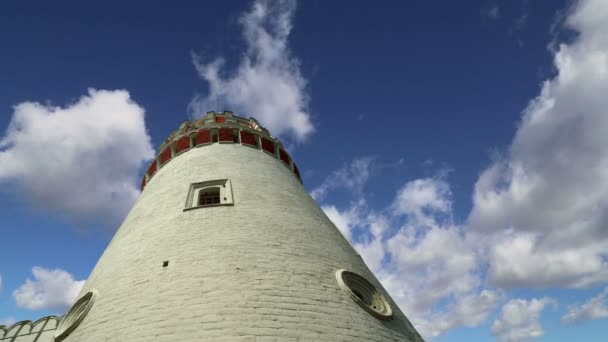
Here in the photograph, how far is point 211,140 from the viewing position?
46.7 feet

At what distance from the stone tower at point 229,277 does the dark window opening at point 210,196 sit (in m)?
0.04

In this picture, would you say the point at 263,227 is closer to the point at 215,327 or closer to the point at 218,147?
the point at 215,327

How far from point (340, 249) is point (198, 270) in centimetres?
376

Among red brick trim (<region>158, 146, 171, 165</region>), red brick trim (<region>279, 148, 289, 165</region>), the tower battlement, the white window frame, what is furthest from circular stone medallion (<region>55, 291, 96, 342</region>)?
red brick trim (<region>279, 148, 289, 165</region>)

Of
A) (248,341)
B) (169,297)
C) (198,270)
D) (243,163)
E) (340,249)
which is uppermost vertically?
(243,163)

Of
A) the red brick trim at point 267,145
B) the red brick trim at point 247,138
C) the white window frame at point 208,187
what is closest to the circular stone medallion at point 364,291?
the white window frame at point 208,187

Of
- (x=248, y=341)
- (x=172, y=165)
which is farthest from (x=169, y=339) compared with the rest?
(x=172, y=165)

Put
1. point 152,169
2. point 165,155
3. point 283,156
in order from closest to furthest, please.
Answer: point 165,155
point 152,169
point 283,156

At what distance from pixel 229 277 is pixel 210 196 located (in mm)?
4593

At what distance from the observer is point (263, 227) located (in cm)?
832

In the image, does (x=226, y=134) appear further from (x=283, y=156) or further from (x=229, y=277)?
(x=229, y=277)

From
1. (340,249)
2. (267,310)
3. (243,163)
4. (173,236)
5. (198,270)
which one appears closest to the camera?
(267,310)

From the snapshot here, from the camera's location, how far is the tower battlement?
14.3 meters

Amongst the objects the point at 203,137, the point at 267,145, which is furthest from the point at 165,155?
the point at 267,145
